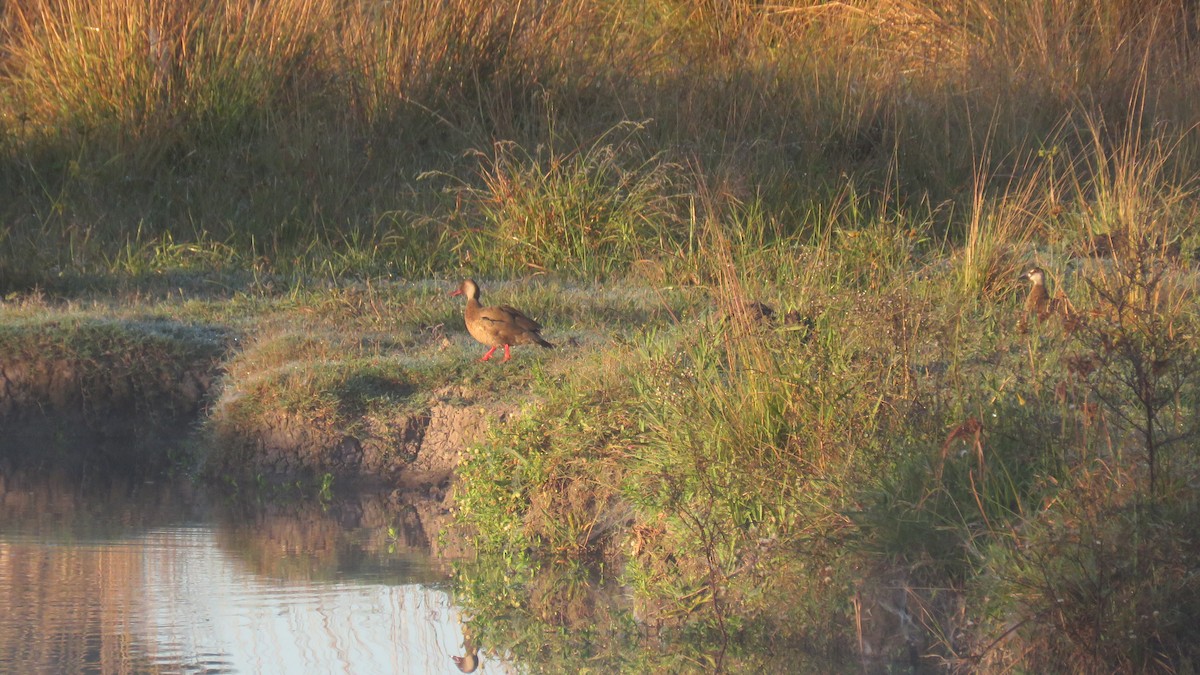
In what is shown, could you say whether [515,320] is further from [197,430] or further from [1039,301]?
[1039,301]

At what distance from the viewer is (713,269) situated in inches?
256

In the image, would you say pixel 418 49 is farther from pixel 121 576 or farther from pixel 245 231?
pixel 121 576

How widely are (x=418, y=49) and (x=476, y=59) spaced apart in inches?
17.4

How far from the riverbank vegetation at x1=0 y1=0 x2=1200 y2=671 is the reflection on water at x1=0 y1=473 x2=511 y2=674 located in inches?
12.7

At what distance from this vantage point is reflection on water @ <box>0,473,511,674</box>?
16.9 feet

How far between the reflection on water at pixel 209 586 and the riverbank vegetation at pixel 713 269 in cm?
32

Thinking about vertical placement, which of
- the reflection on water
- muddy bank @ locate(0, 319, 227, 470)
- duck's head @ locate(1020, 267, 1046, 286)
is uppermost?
duck's head @ locate(1020, 267, 1046, 286)

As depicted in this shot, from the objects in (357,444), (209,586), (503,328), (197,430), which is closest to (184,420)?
(197,430)

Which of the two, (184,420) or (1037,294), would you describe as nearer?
(1037,294)

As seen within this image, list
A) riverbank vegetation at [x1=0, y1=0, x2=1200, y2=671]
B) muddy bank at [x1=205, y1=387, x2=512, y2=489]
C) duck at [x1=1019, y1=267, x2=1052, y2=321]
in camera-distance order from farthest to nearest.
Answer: muddy bank at [x1=205, y1=387, x2=512, y2=489] < duck at [x1=1019, y1=267, x2=1052, y2=321] < riverbank vegetation at [x1=0, y1=0, x2=1200, y2=671]

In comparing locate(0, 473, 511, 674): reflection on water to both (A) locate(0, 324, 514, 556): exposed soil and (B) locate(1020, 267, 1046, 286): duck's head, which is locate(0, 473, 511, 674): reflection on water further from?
(B) locate(1020, 267, 1046, 286): duck's head

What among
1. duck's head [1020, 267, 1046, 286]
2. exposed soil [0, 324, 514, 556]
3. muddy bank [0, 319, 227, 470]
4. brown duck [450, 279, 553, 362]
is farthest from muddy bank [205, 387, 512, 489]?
duck's head [1020, 267, 1046, 286]

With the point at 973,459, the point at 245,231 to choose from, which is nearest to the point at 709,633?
the point at 973,459

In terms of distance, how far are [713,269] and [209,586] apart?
2.19 meters
